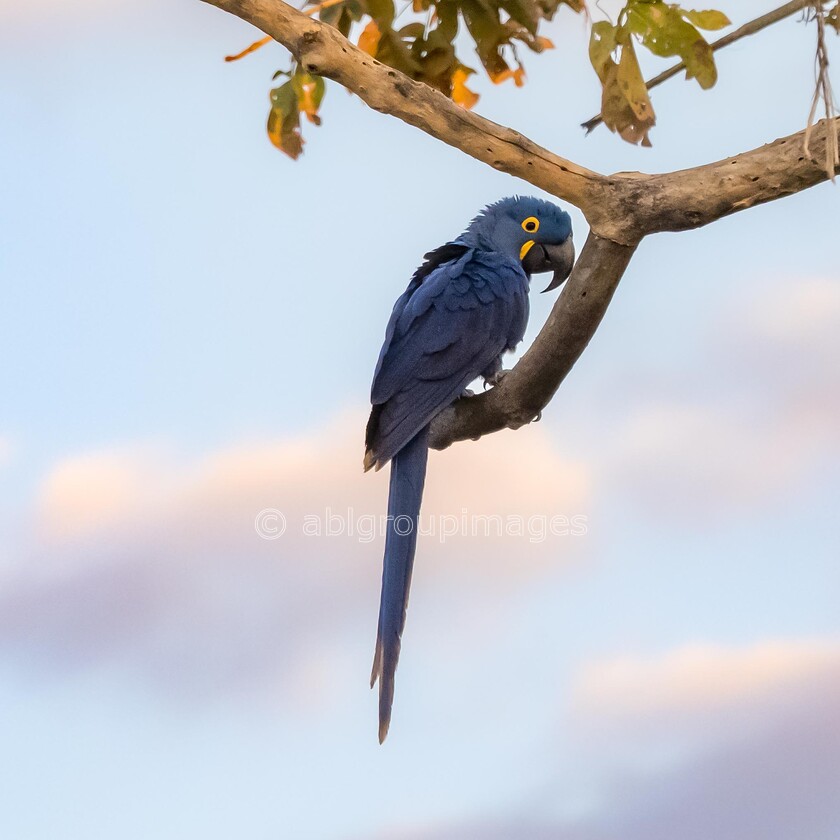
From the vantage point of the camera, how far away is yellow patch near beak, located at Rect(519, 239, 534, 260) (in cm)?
214

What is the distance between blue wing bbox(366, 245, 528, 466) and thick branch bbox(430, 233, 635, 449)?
9cm

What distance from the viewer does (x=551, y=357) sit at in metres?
1.74

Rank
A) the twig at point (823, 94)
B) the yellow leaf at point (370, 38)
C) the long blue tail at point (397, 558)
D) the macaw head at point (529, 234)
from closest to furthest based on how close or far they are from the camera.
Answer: the twig at point (823, 94) → the long blue tail at point (397, 558) → the yellow leaf at point (370, 38) → the macaw head at point (529, 234)

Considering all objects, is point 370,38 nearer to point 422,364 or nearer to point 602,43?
point 602,43

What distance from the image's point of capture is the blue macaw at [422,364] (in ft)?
5.75

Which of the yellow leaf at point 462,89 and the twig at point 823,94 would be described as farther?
the yellow leaf at point 462,89

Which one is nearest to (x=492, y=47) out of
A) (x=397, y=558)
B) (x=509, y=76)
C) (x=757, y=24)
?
(x=509, y=76)

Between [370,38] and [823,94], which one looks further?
[370,38]

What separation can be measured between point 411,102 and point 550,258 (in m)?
0.72

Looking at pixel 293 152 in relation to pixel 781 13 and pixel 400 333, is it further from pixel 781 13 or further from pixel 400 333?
pixel 781 13

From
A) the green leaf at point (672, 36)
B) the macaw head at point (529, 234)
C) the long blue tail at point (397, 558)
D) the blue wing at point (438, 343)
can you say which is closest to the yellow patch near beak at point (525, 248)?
the macaw head at point (529, 234)

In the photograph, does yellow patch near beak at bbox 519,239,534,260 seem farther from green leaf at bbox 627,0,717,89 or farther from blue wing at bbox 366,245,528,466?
green leaf at bbox 627,0,717,89

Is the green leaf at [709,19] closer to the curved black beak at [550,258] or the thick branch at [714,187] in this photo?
the thick branch at [714,187]

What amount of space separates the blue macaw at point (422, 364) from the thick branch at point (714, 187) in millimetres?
422
